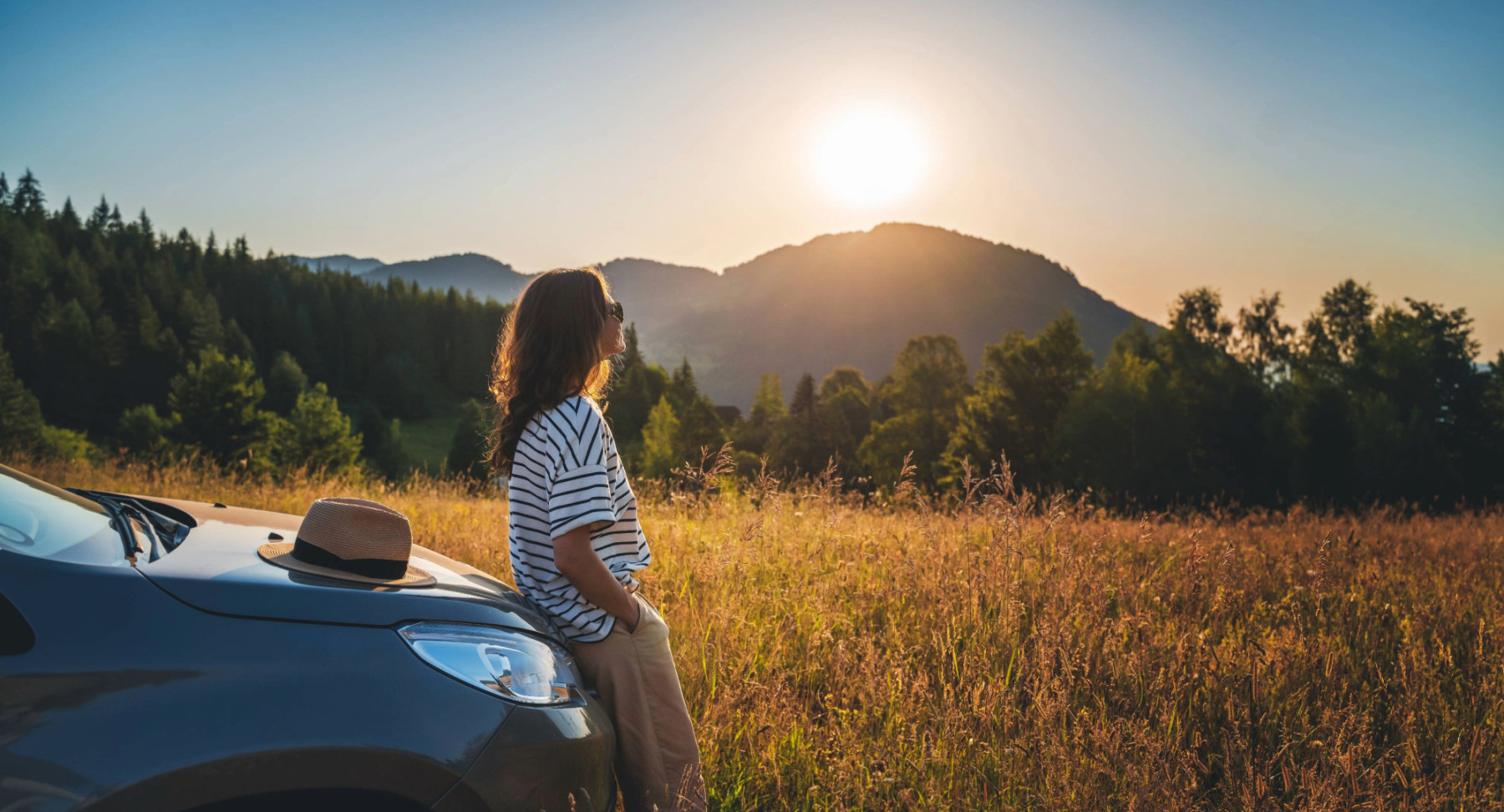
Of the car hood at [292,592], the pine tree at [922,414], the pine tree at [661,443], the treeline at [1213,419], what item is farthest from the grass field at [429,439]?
the car hood at [292,592]

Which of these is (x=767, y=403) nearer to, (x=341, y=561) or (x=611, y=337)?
(x=611, y=337)

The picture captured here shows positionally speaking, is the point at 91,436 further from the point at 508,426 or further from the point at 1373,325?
the point at 1373,325

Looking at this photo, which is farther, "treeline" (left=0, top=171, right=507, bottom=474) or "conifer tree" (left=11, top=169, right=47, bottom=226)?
"conifer tree" (left=11, top=169, right=47, bottom=226)

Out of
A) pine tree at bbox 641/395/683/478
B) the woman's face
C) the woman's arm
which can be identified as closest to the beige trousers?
the woman's arm

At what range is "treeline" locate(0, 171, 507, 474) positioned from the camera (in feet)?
155

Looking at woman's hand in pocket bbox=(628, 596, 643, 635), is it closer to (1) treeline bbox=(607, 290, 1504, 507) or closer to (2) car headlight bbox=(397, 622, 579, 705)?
(2) car headlight bbox=(397, 622, 579, 705)

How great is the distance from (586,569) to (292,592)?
749mm

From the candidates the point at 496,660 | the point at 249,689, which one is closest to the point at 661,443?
the point at 496,660

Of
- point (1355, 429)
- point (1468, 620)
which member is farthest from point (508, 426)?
point (1355, 429)

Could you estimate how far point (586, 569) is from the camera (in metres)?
2.20

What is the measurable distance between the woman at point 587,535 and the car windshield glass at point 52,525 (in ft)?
3.35

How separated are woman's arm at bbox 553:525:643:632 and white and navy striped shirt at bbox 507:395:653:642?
3cm

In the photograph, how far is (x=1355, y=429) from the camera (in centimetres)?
3641

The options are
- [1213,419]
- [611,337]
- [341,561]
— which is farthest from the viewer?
[1213,419]
